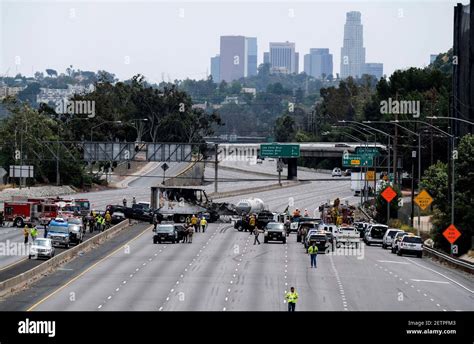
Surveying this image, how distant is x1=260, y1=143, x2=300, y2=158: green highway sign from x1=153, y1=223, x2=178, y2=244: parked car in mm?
70396

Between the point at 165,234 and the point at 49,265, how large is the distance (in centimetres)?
1764

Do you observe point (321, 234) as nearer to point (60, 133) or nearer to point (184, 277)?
point (184, 277)

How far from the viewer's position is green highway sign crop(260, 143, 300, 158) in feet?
488

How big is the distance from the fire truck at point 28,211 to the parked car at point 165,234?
1402cm

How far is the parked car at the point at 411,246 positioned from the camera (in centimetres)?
7450

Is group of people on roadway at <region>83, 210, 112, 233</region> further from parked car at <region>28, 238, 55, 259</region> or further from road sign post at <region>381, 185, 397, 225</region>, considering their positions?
parked car at <region>28, 238, 55, 259</region>

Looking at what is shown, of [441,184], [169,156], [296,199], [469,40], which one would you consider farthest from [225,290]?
[296,199]

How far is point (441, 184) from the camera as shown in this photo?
9838cm

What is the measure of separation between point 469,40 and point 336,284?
205 feet

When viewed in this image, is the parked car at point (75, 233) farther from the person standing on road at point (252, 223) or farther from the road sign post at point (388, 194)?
the road sign post at point (388, 194)

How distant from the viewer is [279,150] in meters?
150

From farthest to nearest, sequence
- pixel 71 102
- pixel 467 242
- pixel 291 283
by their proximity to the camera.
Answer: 1. pixel 71 102
2. pixel 467 242
3. pixel 291 283

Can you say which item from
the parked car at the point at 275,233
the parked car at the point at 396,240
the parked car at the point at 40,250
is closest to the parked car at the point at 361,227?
the parked car at the point at 396,240

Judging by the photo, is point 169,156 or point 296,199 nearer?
point 169,156
